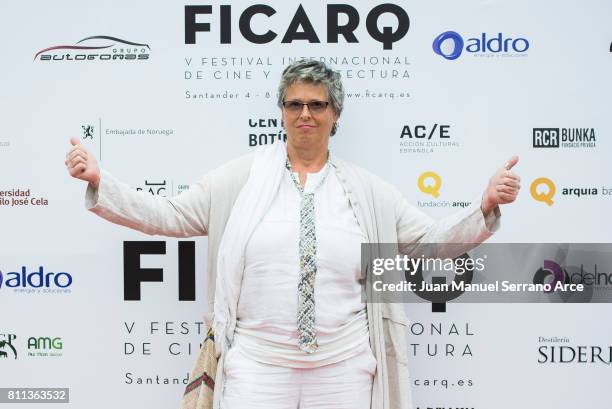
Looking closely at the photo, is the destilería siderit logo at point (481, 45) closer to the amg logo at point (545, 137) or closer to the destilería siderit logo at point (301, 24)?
the destilería siderit logo at point (301, 24)

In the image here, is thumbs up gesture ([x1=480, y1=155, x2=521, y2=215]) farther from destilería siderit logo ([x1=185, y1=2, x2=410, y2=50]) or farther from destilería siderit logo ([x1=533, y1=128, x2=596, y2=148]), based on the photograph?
destilería siderit logo ([x1=185, y1=2, x2=410, y2=50])

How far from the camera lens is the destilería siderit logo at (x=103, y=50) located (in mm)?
2693

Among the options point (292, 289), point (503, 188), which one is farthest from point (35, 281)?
point (503, 188)

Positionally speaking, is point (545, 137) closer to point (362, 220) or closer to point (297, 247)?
point (362, 220)

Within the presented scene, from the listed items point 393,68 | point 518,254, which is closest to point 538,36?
point 393,68

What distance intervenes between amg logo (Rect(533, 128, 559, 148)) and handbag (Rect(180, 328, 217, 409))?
5.08ft

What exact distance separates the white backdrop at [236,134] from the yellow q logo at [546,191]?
0.06 ft

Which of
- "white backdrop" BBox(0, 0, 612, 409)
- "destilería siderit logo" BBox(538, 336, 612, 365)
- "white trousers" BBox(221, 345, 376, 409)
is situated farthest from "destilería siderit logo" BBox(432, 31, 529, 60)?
"white trousers" BBox(221, 345, 376, 409)

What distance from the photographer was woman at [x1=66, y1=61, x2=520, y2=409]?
208 centimetres

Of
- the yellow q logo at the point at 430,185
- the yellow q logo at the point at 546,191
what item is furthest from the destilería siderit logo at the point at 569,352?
the yellow q logo at the point at 430,185

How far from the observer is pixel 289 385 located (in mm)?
2088

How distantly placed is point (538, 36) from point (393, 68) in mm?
621

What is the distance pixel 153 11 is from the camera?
8.82ft

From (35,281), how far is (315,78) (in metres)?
1.50
